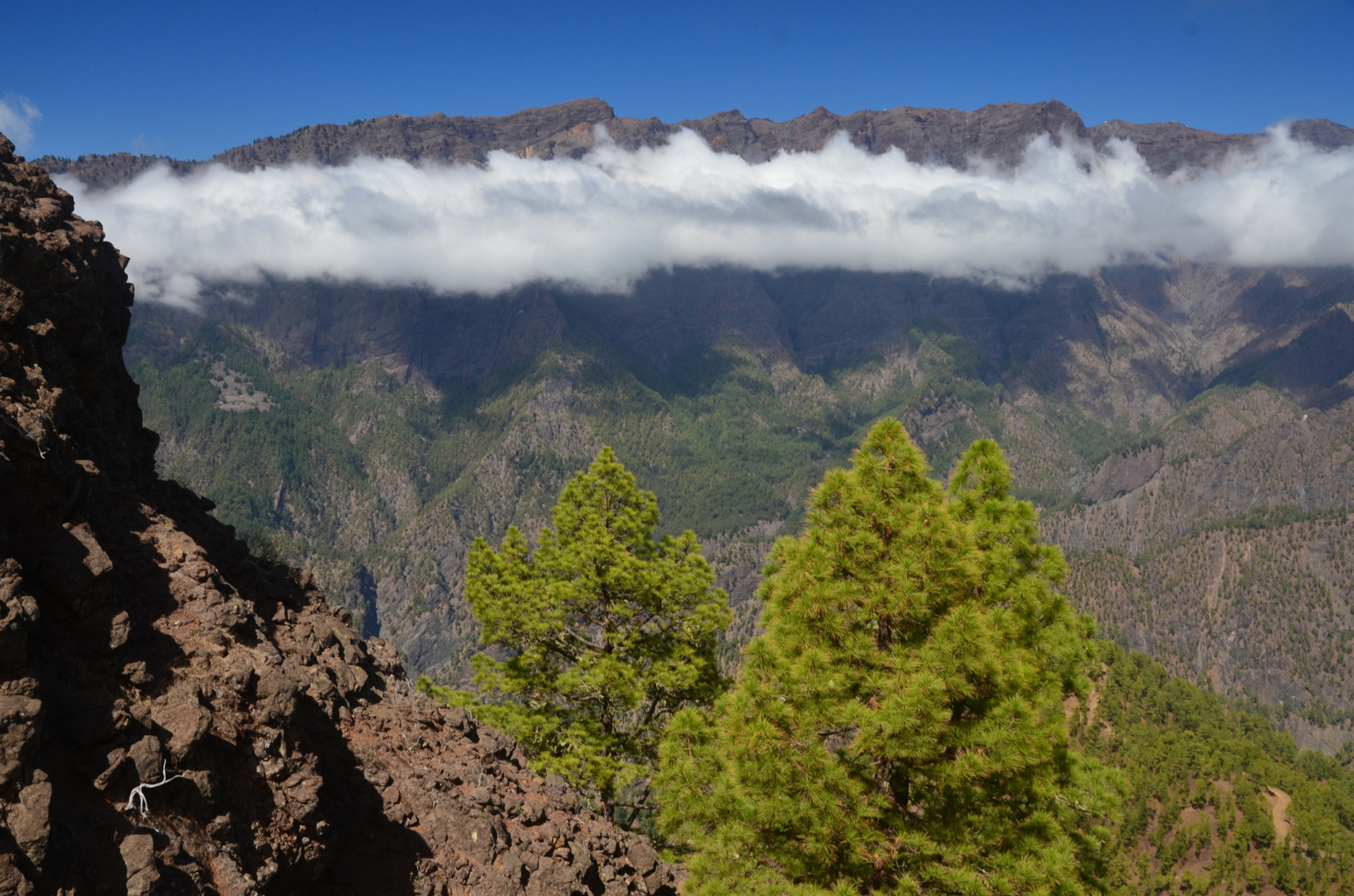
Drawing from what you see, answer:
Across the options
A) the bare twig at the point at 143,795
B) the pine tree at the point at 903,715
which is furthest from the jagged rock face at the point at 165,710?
the pine tree at the point at 903,715

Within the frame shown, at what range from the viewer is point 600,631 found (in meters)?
27.2

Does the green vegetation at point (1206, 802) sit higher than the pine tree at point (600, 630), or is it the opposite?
the pine tree at point (600, 630)

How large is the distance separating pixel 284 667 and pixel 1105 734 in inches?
5215

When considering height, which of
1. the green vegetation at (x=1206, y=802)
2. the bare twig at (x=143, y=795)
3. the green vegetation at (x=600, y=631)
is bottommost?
the green vegetation at (x=1206, y=802)

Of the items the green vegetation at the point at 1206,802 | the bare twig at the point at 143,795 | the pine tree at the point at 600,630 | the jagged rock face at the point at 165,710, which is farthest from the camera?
the green vegetation at the point at 1206,802

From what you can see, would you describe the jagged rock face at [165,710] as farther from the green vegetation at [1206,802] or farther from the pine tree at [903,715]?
the green vegetation at [1206,802]

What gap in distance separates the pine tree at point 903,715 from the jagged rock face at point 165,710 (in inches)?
203

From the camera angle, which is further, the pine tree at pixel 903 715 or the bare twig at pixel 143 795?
the pine tree at pixel 903 715

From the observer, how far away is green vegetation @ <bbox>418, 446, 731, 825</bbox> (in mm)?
24812

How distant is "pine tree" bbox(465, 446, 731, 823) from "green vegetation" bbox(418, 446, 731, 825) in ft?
0.13

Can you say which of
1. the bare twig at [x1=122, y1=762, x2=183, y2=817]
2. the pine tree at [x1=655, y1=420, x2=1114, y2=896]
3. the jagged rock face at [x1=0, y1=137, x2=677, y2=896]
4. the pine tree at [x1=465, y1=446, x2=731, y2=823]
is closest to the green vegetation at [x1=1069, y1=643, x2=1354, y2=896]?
the pine tree at [x1=465, y1=446, x2=731, y2=823]

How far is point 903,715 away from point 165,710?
11340 mm

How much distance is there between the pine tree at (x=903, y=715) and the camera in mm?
13461

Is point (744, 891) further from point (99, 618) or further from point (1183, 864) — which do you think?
point (1183, 864)
